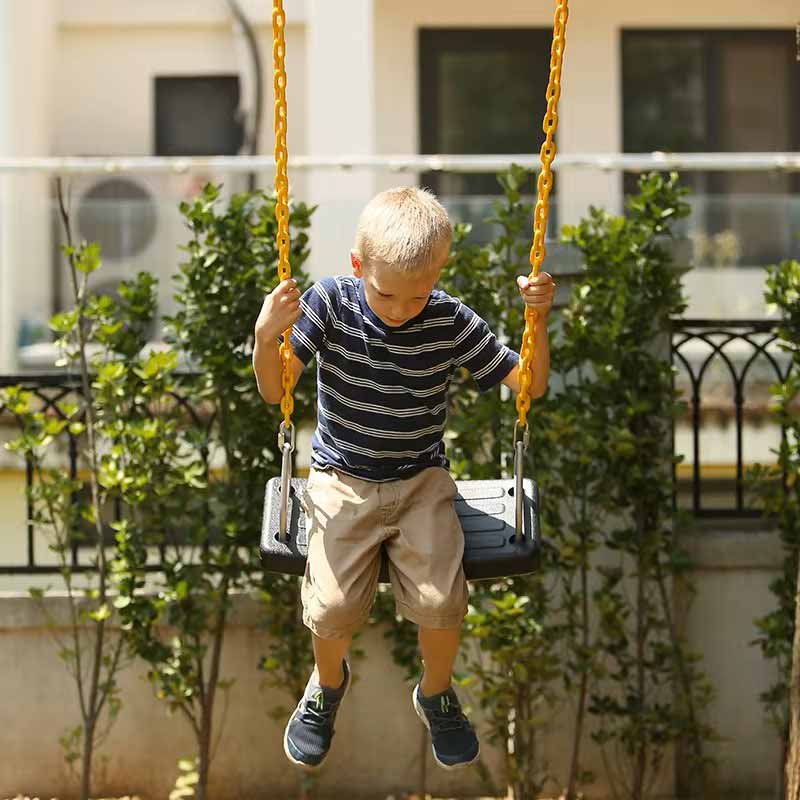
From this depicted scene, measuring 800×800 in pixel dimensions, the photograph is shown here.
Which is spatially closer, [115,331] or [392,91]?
[115,331]

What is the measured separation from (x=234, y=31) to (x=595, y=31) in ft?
8.96

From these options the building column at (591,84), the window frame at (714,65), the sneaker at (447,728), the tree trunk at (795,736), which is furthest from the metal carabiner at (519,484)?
the window frame at (714,65)

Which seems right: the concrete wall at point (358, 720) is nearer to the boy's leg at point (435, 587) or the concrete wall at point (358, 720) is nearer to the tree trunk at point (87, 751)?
the tree trunk at point (87, 751)

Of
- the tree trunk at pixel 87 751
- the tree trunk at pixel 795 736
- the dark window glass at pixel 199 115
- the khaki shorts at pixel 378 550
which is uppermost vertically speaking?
the dark window glass at pixel 199 115

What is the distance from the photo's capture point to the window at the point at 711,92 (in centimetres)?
1052

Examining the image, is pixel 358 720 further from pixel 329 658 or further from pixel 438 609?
pixel 438 609

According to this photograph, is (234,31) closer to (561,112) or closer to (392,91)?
(392,91)

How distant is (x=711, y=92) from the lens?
34.7 ft

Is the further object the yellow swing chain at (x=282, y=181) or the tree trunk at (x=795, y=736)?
the tree trunk at (x=795, y=736)

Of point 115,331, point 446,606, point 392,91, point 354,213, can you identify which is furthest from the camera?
point 392,91

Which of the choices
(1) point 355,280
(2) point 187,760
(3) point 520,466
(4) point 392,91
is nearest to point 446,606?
(3) point 520,466

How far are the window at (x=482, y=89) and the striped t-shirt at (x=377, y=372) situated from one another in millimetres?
6822

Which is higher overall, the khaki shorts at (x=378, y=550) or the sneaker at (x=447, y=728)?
the khaki shorts at (x=378, y=550)

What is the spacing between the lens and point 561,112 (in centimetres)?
1043
